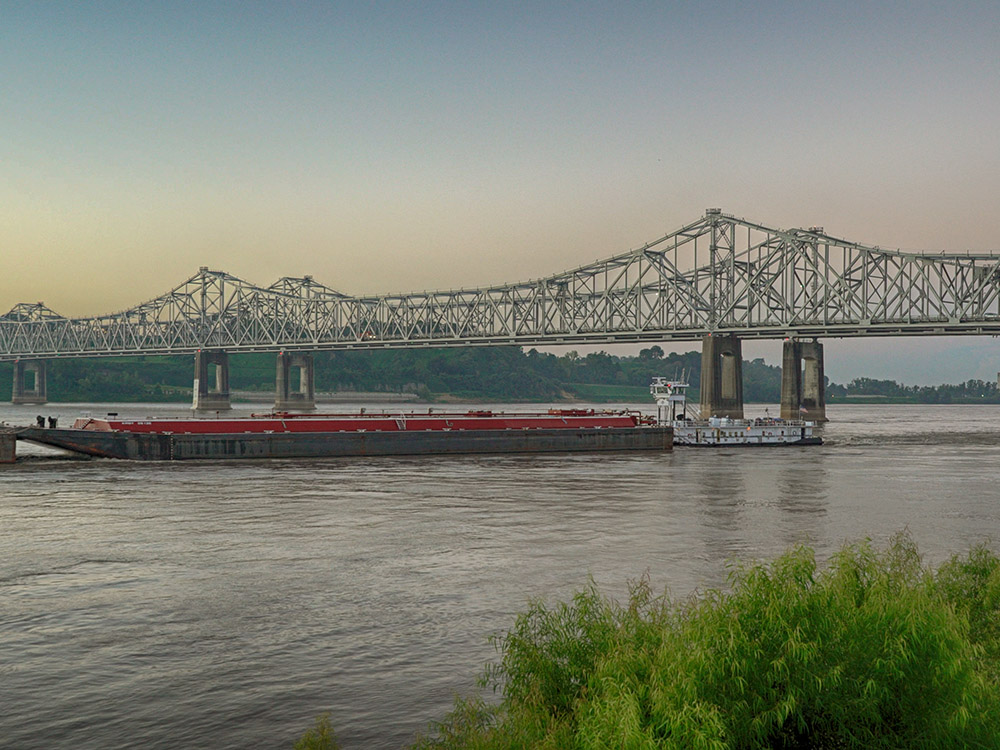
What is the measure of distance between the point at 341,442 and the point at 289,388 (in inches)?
4573

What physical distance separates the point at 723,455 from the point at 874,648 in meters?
70.6

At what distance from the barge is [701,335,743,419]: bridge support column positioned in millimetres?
45023

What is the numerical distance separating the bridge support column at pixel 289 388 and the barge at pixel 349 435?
103257mm

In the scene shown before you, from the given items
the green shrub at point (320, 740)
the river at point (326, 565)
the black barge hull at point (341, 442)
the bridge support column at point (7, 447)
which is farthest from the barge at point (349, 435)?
the green shrub at point (320, 740)

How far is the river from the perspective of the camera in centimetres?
1548

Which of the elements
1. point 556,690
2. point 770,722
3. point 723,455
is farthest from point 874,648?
point 723,455

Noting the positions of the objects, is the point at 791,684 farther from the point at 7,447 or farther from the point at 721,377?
the point at 721,377

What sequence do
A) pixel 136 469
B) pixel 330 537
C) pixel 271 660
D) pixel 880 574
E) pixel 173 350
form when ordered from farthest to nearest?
1. pixel 173 350
2. pixel 136 469
3. pixel 330 537
4. pixel 271 660
5. pixel 880 574

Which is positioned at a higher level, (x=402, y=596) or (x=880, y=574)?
(x=880, y=574)

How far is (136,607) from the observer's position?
2188 cm

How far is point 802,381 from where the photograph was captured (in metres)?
152

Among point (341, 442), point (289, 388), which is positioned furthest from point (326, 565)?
point (289, 388)

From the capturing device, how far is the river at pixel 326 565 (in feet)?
50.8

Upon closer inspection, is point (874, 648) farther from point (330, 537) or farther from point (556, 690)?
point (330, 537)
